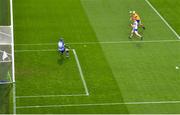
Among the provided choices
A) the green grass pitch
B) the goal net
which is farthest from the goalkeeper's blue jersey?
the goal net

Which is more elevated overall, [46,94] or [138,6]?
[138,6]

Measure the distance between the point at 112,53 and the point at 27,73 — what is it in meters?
6.07

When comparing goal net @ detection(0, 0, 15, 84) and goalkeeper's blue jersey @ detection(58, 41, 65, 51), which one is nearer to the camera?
goal net @ detection(0, 0, 15, 84)

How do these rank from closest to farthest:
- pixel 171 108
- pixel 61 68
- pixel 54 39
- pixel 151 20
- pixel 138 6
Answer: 1. pixel 171 108
2. pixel 61 68
3. pixel 54 39
4. pixel 151 20
5. pixel 138 6

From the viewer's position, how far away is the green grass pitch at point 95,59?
29312mm

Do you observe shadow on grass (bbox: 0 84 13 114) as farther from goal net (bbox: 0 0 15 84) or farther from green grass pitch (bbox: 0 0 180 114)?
green grass pitch (bbox: 0 0 180 114)

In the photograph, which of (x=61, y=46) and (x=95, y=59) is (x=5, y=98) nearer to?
(x=61, y=46)

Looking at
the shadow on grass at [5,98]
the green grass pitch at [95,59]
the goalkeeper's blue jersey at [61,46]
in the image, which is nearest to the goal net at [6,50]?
the shadow on grass at [5,98]

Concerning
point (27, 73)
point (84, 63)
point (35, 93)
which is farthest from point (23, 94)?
point (84, 63)

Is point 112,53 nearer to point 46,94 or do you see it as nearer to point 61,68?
point 61,68

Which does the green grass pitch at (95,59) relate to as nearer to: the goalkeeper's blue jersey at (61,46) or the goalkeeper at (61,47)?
the goalkeeper at (61,47)

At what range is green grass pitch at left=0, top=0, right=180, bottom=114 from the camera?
96.2 feet

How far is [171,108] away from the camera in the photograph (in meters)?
28.7

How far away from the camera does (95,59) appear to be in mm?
34438
